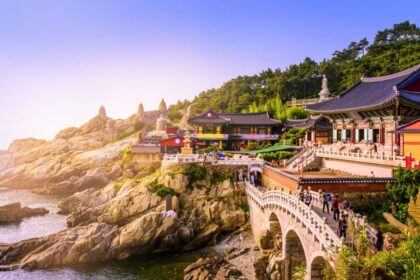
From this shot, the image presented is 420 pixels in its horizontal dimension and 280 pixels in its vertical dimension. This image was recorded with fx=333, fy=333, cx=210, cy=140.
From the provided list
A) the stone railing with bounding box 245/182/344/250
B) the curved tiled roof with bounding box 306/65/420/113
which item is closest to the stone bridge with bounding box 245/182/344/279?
the stone railing with bounding box 245/182/344/250

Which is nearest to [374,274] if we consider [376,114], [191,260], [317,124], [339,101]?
[191,260]

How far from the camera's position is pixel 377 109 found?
33.0 meters

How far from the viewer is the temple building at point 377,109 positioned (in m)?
30.4

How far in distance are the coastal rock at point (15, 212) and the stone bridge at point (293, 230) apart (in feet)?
100

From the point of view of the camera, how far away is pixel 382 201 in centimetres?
2508

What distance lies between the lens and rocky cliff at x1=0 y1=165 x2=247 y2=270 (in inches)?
1193

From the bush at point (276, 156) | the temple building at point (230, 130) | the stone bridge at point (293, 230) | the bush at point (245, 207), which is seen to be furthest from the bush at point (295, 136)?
the stone bridge at point (293, 230)

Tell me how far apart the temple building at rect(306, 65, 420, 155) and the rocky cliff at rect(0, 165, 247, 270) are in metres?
14.6

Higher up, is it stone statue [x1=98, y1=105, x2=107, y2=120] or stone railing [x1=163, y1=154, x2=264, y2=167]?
stone statue [x1=98, y1=105, x2=107, y2=120]

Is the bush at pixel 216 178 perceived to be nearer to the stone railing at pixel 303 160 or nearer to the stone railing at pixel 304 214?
the stone railing at pixel 303 160

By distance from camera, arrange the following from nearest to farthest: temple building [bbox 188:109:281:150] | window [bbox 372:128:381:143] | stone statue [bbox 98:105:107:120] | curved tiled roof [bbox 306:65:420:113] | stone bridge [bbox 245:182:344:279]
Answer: stone bridge [bbox 245:182:344:279] < curved tiled roof [bbox 306:65:420:113] < window [bbox 372:128:381:143] < temple building [bbox 188:109:281:150] < stone statue [bbox 98:105:107:120]

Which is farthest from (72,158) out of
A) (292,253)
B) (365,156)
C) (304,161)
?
(365,156)

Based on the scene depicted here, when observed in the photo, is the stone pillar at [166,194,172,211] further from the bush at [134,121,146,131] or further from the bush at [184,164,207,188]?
the bush at [134,121,146,131]

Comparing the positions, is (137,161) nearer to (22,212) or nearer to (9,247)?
(22,212)
